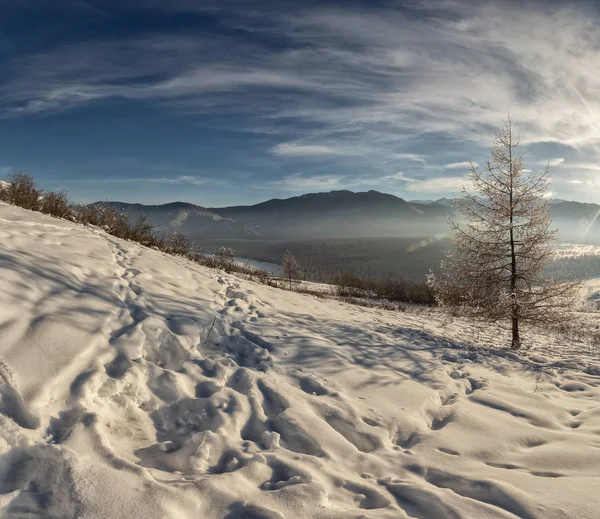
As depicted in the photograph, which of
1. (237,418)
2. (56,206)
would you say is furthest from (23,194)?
(237,418)

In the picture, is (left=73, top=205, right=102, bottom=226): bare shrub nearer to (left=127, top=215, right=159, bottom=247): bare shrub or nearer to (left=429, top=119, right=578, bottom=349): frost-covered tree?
(left=127, top=215, right=159, bottom=247): bare shrub

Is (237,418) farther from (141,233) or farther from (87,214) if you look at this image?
(87,214)

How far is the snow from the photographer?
2398 millimetres

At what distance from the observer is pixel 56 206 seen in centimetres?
1213

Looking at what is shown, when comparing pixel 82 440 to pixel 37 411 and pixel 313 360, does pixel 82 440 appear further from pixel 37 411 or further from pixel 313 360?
pixel 313 360

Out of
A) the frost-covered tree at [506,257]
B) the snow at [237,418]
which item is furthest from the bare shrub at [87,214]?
the frost-covered tree at [506,257]

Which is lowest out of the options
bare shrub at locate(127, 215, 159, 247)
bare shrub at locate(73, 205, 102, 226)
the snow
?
the snow

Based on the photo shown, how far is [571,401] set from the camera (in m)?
5.32

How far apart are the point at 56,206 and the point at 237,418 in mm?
11895

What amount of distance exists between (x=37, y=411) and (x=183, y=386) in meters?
1.32

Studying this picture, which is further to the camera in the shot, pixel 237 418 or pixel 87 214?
pixel 87 214

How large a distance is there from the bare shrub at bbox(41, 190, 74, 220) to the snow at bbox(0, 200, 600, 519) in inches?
221

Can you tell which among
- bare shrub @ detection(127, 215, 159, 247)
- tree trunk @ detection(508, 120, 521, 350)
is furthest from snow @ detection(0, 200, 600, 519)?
bare shrub @ detection(127, 215, 159, 247)

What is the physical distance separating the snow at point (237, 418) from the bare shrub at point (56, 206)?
18.4 ft
